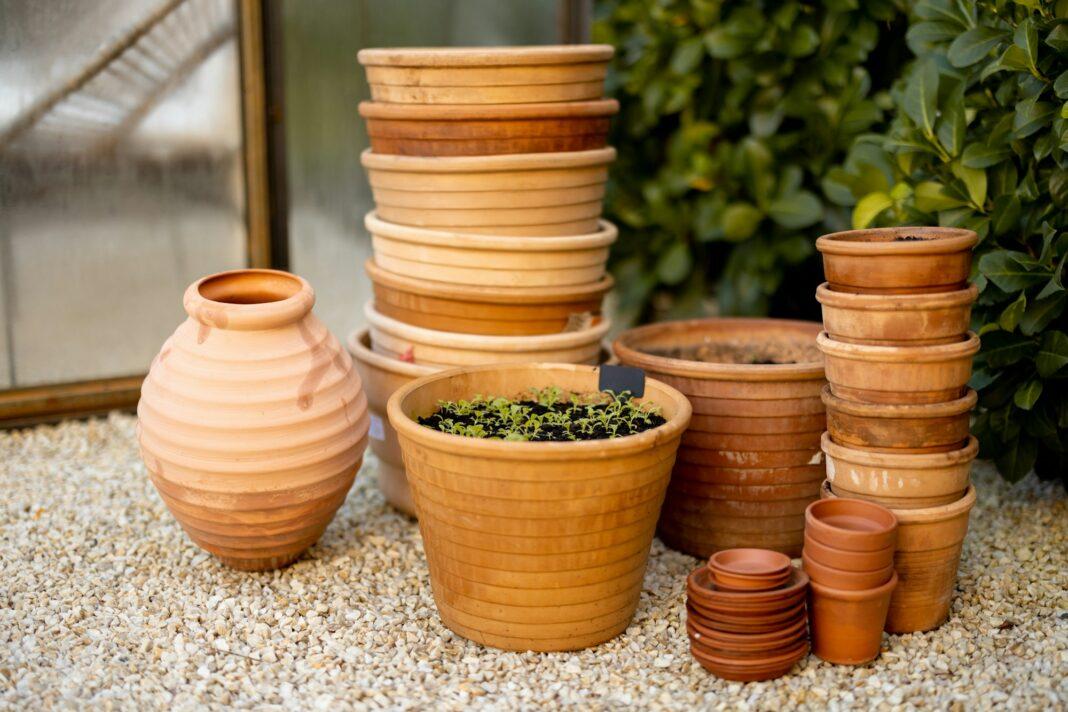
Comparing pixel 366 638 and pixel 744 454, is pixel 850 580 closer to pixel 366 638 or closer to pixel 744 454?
pixel 744 454

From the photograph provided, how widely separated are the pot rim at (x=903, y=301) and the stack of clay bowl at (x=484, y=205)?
2.86ft

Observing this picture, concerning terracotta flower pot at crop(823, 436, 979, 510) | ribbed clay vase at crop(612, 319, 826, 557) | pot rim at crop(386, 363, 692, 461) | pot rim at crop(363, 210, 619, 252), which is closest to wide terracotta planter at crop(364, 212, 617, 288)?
pot rim at crop(363, 210, 619, 252)

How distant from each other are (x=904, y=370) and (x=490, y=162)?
1.21 m

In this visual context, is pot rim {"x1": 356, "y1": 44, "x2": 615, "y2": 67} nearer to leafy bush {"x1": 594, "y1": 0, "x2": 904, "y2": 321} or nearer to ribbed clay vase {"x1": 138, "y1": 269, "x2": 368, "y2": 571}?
ribbed clay vase {"x1": 138, "y1": 269, "x2": 368, "y2": 571}

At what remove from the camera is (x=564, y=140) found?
10.2 feet

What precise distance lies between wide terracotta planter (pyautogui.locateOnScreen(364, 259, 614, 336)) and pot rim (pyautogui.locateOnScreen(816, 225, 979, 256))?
2.76 ft

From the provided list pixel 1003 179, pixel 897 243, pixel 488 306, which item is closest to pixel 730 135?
pixel 1003 179

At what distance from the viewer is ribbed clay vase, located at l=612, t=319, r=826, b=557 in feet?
9.22

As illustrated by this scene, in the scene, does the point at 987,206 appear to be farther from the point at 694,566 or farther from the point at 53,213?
the point at 53,213

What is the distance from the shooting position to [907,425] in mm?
2459

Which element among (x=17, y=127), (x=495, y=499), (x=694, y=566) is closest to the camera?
(x=495, y=499)

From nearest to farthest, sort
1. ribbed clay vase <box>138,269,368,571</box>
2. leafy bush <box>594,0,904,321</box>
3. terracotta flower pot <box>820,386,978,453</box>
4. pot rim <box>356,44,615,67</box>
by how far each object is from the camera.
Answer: terracotta flower pot <box>820,386,978,453</box>, ribbed clay vase <box>138,269,368,571</box>, pot rim <box>356,44,615,67</box>, leafy bush <box>594,0,904,321</box>

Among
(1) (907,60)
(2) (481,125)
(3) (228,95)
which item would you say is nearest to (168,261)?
(3) (228,95)

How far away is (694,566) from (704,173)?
5.26 ft
